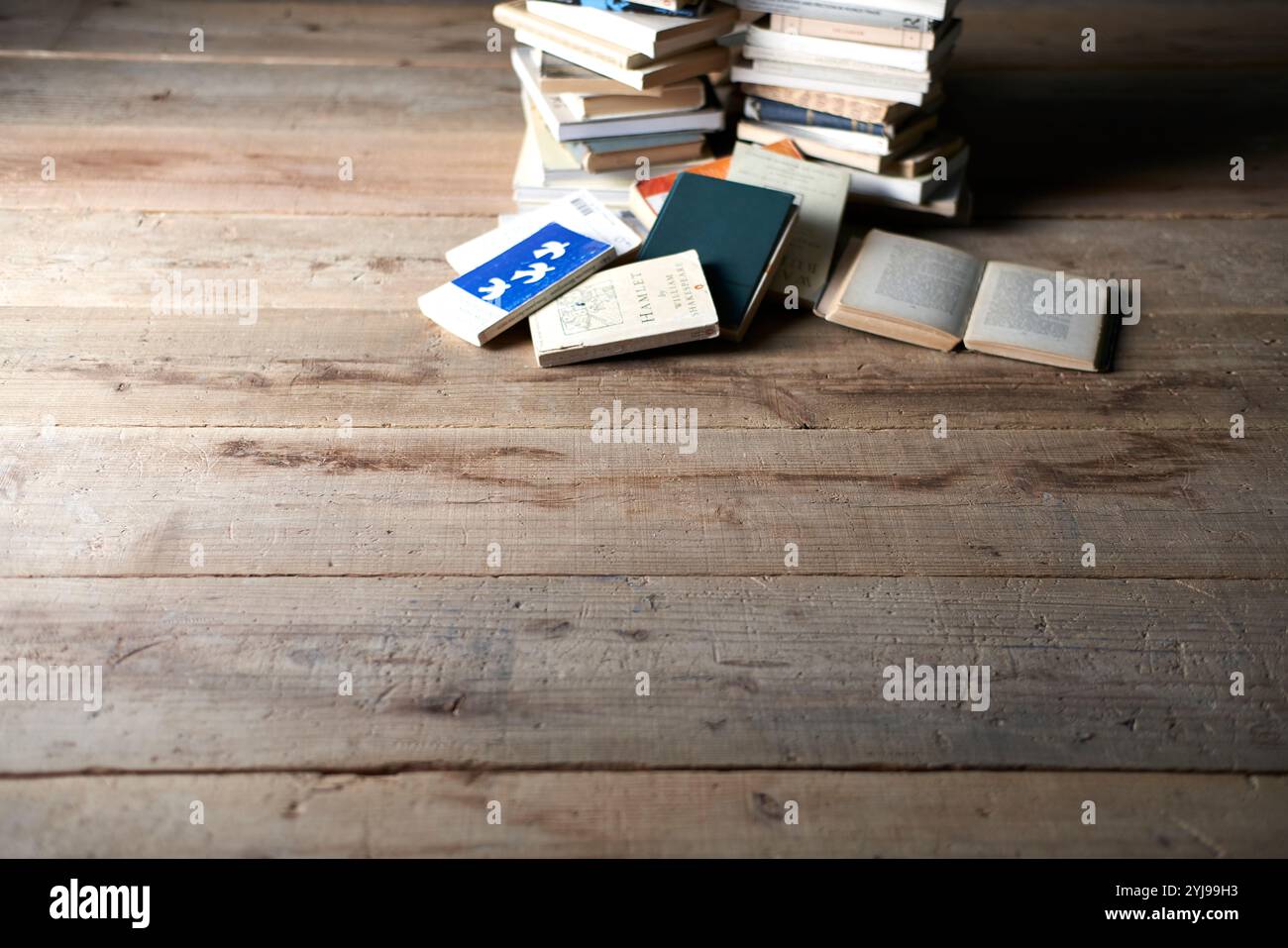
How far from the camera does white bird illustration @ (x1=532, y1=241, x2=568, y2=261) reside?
5.86ft

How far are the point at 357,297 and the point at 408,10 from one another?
127cm

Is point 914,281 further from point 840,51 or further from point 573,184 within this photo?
point 573,184

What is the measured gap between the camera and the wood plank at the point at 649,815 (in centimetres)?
109

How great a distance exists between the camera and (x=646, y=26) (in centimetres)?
183

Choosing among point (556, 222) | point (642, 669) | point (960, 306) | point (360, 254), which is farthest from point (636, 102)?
point (642, 669)

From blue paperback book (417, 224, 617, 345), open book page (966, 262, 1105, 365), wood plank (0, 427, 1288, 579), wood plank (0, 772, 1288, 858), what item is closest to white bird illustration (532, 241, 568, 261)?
blue paperback book (417, 224, 617, 345)

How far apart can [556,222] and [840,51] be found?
527 mm

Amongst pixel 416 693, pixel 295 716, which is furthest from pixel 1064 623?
pixel 295 716

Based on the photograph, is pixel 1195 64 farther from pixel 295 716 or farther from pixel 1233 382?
pixel 295 716

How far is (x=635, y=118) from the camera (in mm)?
1963

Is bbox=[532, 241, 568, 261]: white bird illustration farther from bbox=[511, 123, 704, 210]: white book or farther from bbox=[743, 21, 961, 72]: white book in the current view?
bbox=[743, 21, 961, 72]: white book

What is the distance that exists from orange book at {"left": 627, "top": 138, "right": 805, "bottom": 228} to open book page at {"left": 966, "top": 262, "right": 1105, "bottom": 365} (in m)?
0.40

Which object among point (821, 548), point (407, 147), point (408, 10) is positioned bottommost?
point (821, 548)

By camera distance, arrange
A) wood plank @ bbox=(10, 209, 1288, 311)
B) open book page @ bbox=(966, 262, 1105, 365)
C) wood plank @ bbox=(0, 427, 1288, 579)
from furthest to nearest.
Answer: wood plank @ bbox=(10, 209, 1288, 311) → open book page @ bbox=(966, 262, 1105, 365) → wood plank @ bbox=(0, 427, 1288, 579)
